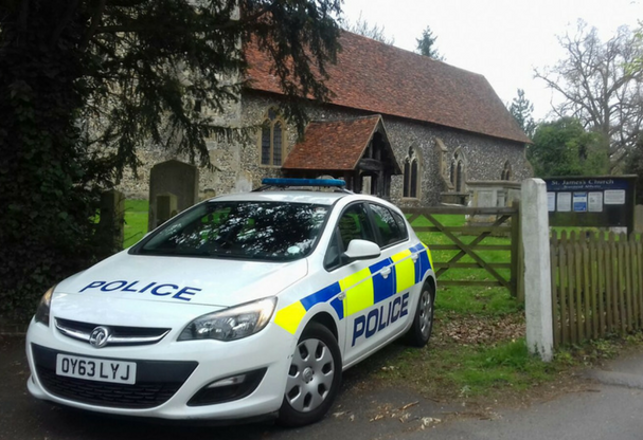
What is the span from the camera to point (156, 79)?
8.55 meters

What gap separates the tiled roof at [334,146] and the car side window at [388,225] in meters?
17.2

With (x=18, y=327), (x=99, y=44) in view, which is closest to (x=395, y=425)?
(x=18, y=327)

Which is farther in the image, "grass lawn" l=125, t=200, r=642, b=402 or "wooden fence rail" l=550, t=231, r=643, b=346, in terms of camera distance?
"wooden fence rail" l=550, t=231, r=643, b=346

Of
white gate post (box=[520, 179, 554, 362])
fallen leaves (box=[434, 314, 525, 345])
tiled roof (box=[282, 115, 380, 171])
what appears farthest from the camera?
tiled roof (box=[282, 115, 380, 171])

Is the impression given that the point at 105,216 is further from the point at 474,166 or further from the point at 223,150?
the point at 474,166

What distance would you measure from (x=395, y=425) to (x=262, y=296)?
1.35 metres

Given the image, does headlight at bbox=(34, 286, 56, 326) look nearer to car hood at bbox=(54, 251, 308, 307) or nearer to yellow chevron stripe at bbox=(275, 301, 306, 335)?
car hood at bbox=(54, 251, 308, 307)

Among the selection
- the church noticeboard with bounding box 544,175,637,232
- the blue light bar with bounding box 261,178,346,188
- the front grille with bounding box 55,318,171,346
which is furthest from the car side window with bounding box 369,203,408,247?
the church noticeboard with bounding box 544,175,637,232

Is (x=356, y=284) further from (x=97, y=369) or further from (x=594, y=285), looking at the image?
(x=594, y=285)

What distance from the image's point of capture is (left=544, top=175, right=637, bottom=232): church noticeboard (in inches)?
400

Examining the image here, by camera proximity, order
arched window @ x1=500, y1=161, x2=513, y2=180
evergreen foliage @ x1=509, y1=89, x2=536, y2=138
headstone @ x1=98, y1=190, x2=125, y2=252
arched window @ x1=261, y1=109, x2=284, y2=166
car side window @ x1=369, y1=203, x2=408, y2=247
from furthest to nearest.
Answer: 1. evergreen foliage @ x1=509, y1=89, x2=536, y2=138
2. arched window @ x1=500, y1=161, x2=513, y2=180
3. arched window @ x1=261, y1=109, x2=284, y2=166
4. headstone @ x1=98, y1=190, x2=125, y2=252
5. car side window @ x1=369, y1=203, x2=408, y2=247

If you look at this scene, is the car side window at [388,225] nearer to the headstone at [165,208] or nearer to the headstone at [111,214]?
the headstone at [165,208]

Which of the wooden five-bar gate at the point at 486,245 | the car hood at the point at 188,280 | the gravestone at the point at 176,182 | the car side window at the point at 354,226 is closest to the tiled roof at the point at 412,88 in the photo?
the gravestone at the point at 176,182

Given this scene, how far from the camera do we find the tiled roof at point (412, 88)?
3259 cm
